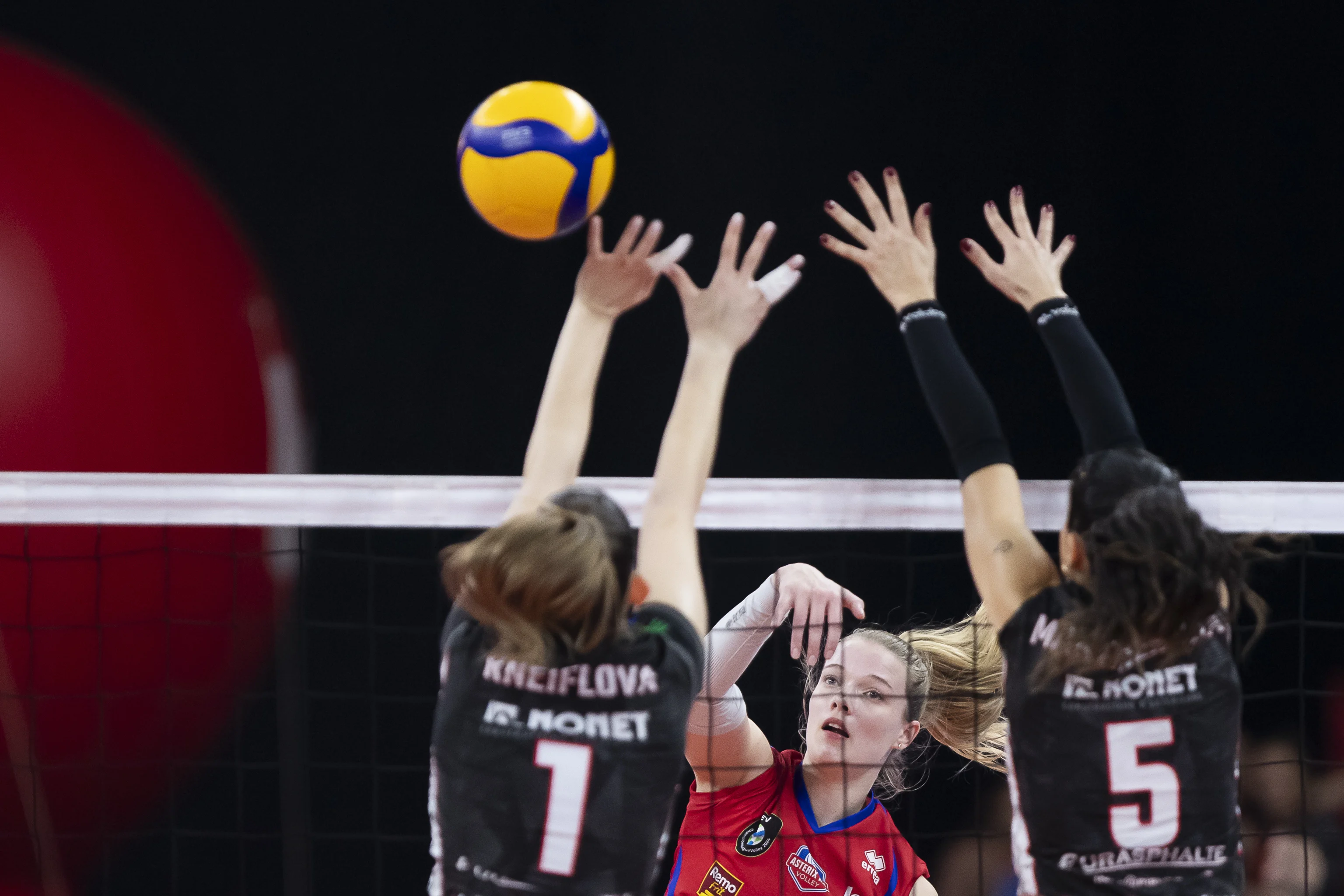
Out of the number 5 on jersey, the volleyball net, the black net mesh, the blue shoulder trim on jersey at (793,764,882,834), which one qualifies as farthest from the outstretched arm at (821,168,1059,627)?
the black net mesh

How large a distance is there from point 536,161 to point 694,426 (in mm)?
870

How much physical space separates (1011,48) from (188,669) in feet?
14.7

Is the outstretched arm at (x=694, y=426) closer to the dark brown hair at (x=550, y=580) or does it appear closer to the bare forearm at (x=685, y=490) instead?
the bare forearm at (x=685, y=490)

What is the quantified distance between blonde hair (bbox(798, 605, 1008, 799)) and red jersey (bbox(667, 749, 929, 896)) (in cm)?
23

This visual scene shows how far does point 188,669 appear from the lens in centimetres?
539

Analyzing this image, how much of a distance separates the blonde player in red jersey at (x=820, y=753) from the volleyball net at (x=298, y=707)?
124cm

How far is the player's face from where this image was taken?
342cm

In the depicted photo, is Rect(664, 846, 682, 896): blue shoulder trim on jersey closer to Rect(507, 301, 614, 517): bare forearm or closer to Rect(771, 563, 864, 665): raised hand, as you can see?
Rect(771, 563, 864, 665): raised hand

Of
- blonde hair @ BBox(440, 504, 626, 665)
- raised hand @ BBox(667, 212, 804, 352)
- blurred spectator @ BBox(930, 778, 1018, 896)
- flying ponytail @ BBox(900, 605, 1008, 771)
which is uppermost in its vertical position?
raised hand @ BBox(667, 212, 804, 352)

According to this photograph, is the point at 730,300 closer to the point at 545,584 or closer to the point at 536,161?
the point at 536,161

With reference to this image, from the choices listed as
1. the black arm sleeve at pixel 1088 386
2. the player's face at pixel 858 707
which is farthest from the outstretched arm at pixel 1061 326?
the player's face at pixel 858 707

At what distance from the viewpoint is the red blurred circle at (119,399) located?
17.2 feet

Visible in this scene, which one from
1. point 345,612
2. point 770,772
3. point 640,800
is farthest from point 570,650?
point 345,612

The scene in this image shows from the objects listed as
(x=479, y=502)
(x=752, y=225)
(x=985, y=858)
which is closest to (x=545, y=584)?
(x=479, y=502)
